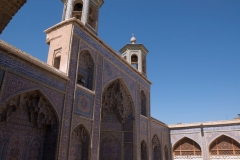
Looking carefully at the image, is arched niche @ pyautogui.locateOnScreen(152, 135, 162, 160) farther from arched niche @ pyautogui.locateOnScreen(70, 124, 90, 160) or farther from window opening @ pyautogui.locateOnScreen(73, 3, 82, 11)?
window opening @ pyautogui.locateOnScreen(73, 3, 82, 11)

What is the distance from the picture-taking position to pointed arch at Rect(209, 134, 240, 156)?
12.7 metres

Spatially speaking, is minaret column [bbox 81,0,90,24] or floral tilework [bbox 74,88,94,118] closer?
floral tilework [bbox 74,88,94,118]

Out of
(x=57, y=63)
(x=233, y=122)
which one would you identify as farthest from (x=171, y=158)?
(x=57, y=63)

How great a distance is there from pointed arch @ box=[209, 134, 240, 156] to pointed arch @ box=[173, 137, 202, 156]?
81 centimetres

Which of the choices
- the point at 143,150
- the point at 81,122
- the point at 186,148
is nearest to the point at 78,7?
the point at 81,122

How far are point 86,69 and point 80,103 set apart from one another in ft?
5.05

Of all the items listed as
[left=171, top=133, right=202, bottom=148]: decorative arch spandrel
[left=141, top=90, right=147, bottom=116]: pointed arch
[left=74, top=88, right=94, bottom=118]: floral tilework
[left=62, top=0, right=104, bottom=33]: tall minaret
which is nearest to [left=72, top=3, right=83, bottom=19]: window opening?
[left=62, top=0, right=104, bottom=33]: tall minaret

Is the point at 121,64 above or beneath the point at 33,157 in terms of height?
above

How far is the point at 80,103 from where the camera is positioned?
6566mm

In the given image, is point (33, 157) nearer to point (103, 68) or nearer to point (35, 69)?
point (35, 69)

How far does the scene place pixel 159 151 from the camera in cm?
1261

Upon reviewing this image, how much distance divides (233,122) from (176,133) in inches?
135

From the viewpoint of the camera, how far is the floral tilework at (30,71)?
4.66 m

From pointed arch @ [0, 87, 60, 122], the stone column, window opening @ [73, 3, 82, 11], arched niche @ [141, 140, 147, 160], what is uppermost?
window opening @ [73, 3, 82, 11]
